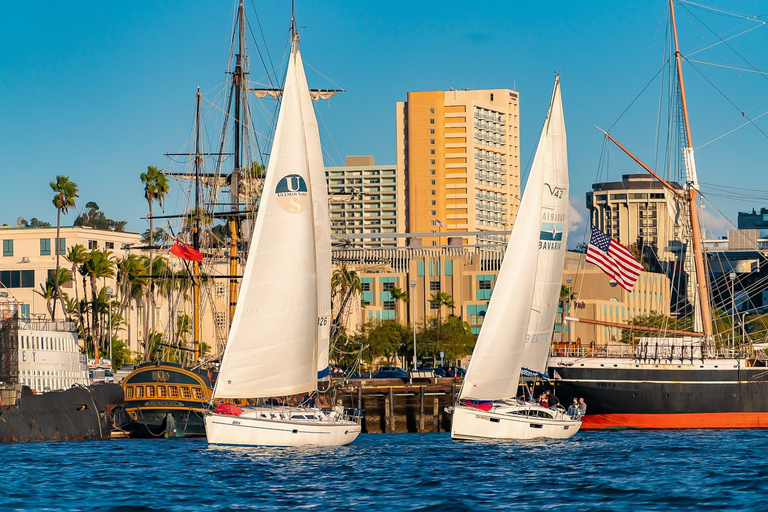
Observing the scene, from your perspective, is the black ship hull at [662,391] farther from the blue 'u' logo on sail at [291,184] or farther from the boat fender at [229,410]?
the boat fender at [229,410]

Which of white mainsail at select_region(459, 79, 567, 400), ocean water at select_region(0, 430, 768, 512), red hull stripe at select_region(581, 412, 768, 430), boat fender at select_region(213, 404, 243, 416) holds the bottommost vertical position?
red hull stripe at select_region(581, 412, 768, 430)

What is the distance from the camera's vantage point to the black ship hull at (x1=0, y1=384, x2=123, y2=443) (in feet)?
213

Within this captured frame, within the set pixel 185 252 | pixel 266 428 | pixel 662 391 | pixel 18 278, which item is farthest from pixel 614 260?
pixel 18 278

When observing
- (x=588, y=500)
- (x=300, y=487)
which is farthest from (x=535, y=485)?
(x=300, y=487)

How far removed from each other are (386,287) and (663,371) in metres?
122

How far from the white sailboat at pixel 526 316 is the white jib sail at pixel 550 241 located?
0.17ft

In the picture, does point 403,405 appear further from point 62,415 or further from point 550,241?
point 62,415

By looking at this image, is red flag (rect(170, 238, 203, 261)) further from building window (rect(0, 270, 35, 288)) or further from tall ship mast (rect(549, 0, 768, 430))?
building window (rect(0, 270, 35, 288))

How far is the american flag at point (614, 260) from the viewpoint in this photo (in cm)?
7062

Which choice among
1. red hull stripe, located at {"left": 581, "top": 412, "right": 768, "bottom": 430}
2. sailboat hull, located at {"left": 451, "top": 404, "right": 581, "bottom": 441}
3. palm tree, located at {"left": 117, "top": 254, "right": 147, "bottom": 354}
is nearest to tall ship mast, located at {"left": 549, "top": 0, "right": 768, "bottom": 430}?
red hull stripe, located at {"left": 581, "top": 412, "right": 768, "bottom": 430}

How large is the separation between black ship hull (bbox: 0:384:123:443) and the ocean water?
223 inches

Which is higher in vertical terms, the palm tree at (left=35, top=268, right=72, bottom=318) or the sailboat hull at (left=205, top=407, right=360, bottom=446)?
the palm tree at (left=35, top=268, right=72, bottom=318)

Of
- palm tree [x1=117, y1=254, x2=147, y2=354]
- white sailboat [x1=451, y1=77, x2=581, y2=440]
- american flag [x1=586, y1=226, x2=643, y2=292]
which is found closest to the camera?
white sailboat [x1=451, y1=77, x2=581, y2=440]

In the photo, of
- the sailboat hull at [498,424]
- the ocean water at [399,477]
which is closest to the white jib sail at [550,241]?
the sailboat hull at [498,424]
